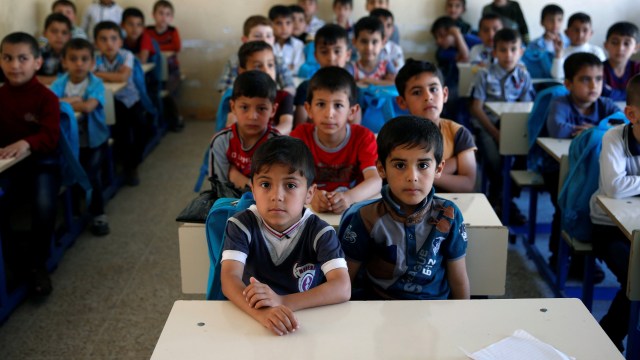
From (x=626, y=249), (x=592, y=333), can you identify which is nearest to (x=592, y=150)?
(x=626, y=249)

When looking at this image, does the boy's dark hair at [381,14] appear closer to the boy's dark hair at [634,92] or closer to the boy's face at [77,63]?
the boy's face at [77,63]

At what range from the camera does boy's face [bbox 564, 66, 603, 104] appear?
11.3 feet

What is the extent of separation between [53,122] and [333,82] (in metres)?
1.40

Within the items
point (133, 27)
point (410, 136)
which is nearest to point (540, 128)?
point (410, 136)

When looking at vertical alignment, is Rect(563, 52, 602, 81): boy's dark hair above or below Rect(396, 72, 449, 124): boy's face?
above

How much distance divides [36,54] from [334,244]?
2.33 meters

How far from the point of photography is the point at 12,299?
3094 millimetres

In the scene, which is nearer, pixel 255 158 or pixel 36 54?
pixel 255 158

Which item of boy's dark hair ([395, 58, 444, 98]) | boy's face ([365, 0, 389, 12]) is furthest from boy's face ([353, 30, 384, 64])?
boy's face ([365, 0, 389, 12])

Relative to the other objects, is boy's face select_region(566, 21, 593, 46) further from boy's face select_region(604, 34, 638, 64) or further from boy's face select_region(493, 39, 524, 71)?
boy's face select_region(493, 39, 524, 71)

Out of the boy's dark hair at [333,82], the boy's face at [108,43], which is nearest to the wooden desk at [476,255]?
the boy's dark hair at [333,82]

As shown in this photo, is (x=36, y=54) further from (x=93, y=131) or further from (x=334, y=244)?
(x=334, y=244)

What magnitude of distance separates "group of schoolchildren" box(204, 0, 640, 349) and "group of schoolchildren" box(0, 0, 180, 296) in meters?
0.85

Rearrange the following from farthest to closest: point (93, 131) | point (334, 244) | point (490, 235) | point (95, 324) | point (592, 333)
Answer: point (93, 131), point (95, 324), point (490, 235), point (334, 244), point (592, 333)
